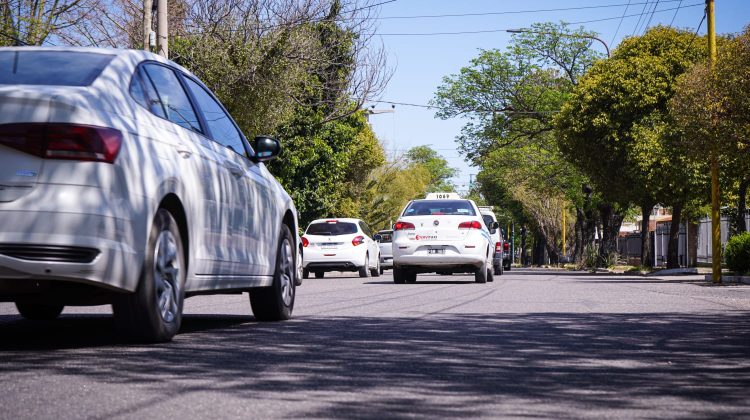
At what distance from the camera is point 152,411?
464 cm

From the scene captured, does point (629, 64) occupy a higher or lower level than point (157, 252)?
higher

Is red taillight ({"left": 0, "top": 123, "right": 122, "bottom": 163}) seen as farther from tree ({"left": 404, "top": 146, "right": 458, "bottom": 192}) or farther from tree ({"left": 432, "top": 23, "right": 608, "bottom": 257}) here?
tree ({"left": 404, "top": 146, "right": 458, "bottom": 192})

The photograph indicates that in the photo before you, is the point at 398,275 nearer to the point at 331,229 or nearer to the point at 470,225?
the point at 470,225

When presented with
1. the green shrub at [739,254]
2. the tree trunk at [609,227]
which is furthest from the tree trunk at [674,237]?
the green shrub at [739,254]

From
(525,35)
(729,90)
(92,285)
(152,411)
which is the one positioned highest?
(525,35)

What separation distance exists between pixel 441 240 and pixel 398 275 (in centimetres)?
136

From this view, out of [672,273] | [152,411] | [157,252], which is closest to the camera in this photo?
[152,411]

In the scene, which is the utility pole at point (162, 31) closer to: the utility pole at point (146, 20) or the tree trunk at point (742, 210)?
the utility pole at point (146, 20)

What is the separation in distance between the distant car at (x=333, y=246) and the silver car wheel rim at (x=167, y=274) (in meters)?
20.2

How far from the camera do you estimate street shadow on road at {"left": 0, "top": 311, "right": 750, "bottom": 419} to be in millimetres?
5051

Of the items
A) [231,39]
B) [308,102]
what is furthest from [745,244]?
[308,102]

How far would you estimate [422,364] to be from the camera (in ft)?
20.7

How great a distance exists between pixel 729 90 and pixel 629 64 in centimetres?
1411

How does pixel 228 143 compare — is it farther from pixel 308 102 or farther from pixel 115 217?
pixel 308 102
